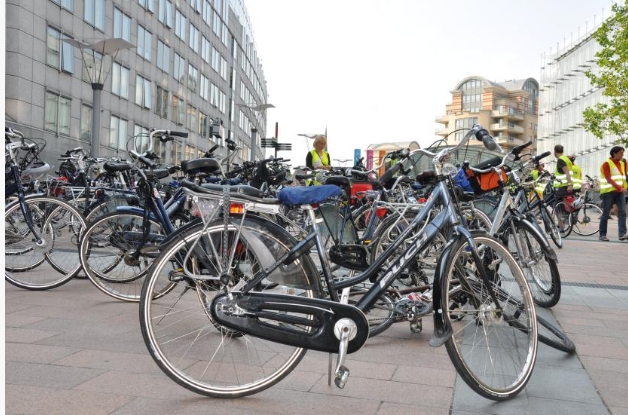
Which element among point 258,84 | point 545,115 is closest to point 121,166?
point 545,115

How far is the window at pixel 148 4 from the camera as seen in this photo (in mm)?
37097

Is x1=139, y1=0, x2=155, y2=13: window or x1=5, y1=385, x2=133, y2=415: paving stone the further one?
x1=139, y1=0, x2=155, y2=13: window

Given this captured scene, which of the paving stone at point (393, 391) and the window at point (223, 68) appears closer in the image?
the paving stone at point (393, 391)

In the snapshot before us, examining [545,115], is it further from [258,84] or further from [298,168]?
[298,168]

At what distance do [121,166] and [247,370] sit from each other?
2.94 m

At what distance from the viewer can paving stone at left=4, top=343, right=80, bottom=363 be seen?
11.8ft

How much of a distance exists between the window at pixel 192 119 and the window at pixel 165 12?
23.1 ft

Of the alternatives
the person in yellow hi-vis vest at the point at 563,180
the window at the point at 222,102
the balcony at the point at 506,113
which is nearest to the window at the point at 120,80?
the window at the point at 222,102

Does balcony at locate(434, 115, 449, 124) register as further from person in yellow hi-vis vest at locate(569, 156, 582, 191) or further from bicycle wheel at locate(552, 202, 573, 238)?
bicycle wheel at locate(552, 202, 573, 238)

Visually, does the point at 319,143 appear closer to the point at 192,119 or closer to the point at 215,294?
the point at 215,294

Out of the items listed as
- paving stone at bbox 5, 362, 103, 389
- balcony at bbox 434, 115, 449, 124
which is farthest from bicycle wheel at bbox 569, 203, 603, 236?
balcony at bbox 434, 115, 449, 124

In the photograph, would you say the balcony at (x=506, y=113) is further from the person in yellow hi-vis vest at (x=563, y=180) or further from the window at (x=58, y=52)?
the person in yellow hi-vis vest at (x=563, y=180)

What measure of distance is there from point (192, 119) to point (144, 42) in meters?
10.9

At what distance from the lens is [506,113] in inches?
4161
